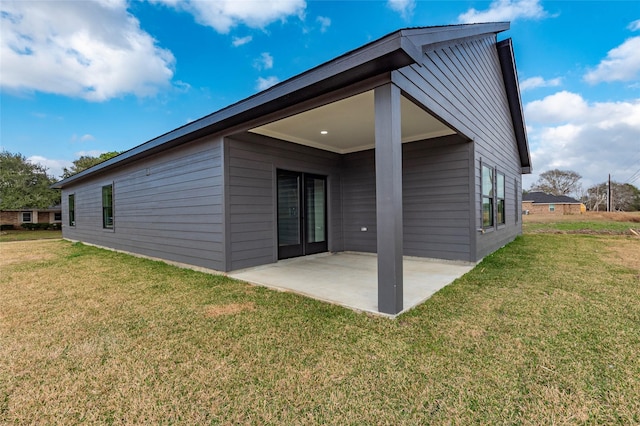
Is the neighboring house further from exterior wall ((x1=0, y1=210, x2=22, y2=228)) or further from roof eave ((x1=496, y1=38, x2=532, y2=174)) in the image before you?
roof eave ((x1=496, y1=38, x2=532, y2=174))

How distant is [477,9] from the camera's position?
7.93 m

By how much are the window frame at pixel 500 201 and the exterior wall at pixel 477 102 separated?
168mm

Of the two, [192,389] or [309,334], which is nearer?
[192,389]

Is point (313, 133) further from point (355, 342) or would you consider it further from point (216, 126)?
point (355, 342)

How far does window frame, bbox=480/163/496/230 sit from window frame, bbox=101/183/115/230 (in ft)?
32.3

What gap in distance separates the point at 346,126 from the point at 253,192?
207 cm

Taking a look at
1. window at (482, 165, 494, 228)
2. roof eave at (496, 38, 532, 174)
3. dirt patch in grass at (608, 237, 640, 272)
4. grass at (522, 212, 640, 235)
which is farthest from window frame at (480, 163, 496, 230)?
grass at (522, 212, 640, 235)

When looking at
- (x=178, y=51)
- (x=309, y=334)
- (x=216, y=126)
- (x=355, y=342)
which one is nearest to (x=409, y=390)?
(x=355, y=342)

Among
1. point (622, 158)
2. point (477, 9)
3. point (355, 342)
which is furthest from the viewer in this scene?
point (622, 158)

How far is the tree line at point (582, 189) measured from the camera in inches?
1298

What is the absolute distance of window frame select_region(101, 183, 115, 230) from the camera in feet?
27.9

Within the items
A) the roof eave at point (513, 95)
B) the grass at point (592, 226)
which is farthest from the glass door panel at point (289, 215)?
the grass at point (592, 226)

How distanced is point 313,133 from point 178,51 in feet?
25.1

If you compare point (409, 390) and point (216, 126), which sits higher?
point (216, 126)
